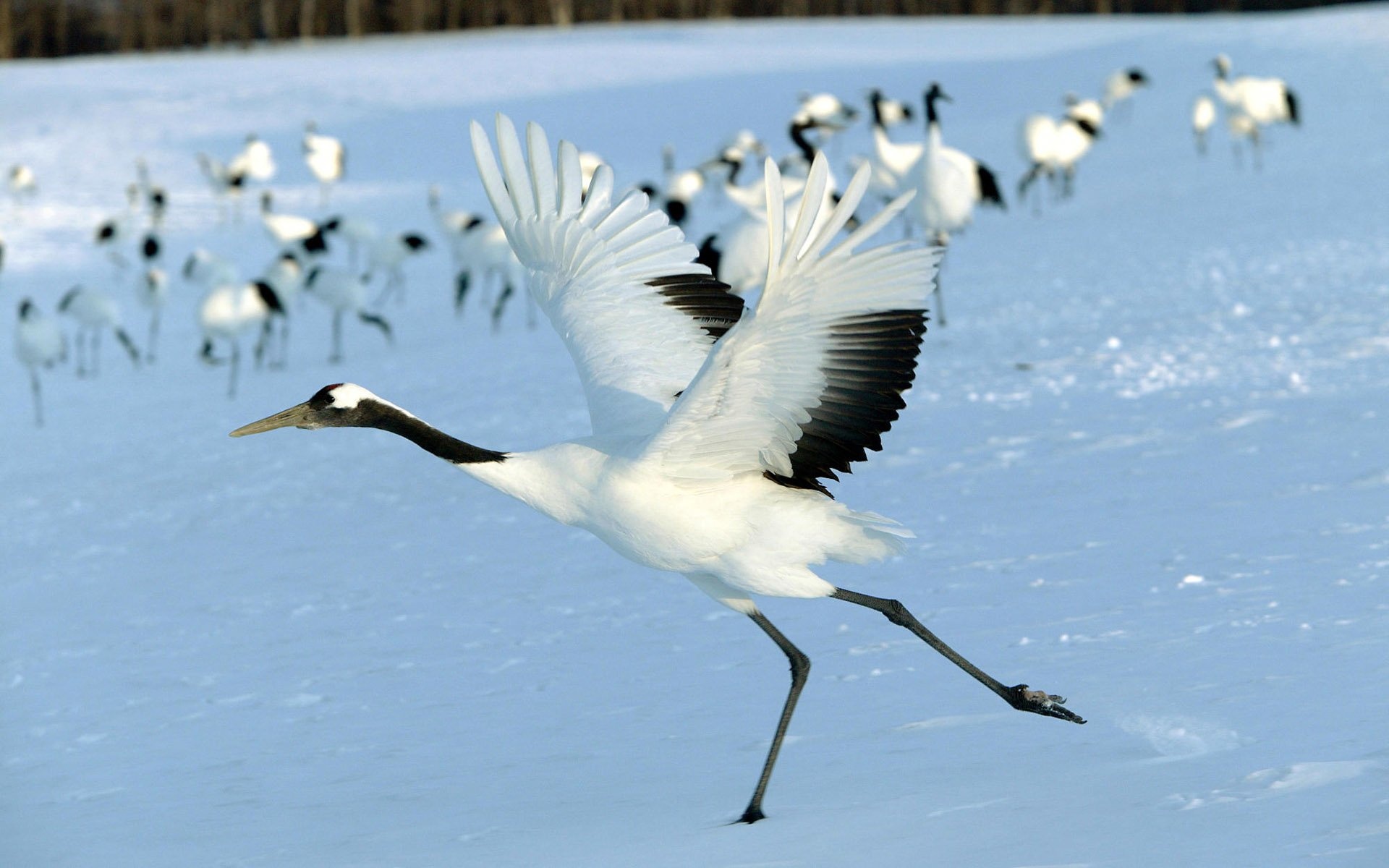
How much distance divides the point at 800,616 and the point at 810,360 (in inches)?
83.9

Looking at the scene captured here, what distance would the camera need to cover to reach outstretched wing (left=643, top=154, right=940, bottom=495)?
3029 millimetres

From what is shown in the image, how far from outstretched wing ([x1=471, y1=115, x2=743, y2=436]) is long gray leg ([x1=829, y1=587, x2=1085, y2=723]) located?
2.24ft

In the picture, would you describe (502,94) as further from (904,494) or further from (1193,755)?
(1193,755)

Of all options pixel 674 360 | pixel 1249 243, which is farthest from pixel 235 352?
pixel 674 360

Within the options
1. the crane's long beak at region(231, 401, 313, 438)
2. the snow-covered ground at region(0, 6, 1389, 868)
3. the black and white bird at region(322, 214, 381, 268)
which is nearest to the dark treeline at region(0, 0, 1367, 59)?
the black and white bird at region(322, 214, 381, 268)

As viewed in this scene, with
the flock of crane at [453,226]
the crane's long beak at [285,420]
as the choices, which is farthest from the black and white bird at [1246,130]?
the crane's long beak at [285,420]

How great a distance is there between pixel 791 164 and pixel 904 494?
10945 millimetres

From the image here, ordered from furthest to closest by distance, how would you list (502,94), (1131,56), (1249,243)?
(502,94), (1131,56), (1249,243)

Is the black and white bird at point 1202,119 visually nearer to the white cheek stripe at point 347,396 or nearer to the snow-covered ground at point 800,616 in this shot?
the snow-covered ground at point 800,616

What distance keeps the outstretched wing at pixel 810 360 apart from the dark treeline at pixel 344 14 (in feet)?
127

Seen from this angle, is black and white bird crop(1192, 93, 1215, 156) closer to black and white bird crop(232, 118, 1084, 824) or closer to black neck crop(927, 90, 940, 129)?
black neck crop(927, 90, 940, 129)

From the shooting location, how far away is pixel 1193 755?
3.42 m

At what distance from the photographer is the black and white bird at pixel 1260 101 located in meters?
16.7

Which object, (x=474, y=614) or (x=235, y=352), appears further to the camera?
(x=235, y=352)
